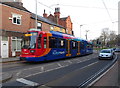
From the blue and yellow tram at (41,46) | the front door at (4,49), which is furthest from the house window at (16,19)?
the blue and yellow tram at (41,46)

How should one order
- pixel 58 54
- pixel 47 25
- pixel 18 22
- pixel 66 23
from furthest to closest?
pixel 66 23
pixel 47 25
pixel 18 22
pixel 58 54

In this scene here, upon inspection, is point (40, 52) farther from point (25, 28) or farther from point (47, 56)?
point (25, 28)

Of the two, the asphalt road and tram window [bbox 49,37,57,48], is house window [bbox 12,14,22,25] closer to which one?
tram window [bbox 49,37,57,48]

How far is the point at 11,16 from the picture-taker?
75.9 feet

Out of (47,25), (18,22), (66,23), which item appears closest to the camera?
(18,22)

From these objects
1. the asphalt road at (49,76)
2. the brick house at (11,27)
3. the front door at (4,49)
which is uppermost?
the brick house at (11,27)

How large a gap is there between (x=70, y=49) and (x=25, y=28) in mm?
9342

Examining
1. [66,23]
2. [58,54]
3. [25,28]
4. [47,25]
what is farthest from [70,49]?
[66,23]

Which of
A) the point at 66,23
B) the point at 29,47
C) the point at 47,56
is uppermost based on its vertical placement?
the point at 66,23

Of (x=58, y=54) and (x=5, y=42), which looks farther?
(x=5, y=42)

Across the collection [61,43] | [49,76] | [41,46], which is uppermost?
[61,43]

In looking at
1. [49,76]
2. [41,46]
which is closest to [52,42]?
[41,46]

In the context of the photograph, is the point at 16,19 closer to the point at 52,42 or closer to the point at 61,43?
the point at 61,43

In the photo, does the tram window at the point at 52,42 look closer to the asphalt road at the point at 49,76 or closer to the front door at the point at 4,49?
the asphalt road at the point at 49,76
